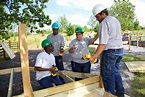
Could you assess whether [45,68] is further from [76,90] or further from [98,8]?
[98,8]

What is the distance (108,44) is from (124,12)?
3566 cm

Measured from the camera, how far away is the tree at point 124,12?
3609 centimetres

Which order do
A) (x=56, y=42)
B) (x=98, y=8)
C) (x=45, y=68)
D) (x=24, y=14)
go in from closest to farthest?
(x=98, y=8) < (x=45, y=68) < (x=56, y=42) < (x=24, y=14)

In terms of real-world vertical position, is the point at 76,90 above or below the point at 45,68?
below

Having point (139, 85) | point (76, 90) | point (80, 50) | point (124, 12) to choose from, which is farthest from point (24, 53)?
point (124, 12)

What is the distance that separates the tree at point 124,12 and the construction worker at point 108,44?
110 feet

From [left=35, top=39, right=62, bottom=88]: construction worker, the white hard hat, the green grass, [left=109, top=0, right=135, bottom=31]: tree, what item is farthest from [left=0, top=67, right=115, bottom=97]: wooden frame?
[left=109, top=0, right=135, bottom=31]: tree

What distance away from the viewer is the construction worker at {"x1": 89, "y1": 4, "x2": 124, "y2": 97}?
11.3 feet

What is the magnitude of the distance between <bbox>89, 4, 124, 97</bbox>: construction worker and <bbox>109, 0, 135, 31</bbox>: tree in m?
33.5

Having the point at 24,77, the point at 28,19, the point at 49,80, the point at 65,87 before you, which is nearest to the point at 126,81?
the point at 49,80

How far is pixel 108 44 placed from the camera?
11.8ft

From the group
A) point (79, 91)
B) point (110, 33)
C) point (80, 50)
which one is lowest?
point (79, 91)

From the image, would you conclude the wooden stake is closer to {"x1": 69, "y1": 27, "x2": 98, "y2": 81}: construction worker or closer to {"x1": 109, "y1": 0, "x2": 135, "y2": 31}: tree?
{"x1": 69, "y1": 27, "x2": 98, "y2": 81}: construction worker

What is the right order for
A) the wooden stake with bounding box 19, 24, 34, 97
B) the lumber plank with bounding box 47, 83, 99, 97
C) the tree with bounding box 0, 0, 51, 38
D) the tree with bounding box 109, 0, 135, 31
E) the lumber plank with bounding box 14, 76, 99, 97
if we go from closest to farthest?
the wooden stake with bounding box 19, 24, 34, 97 < the lumber plank with bounding box 14, 76, 99, 97 < the lumber plank with bounding box 47, 83, 99, 97 < the tree with bounding box 0, 0, 51, 38 < the tree with bounding box 109, 0, 135, 31
